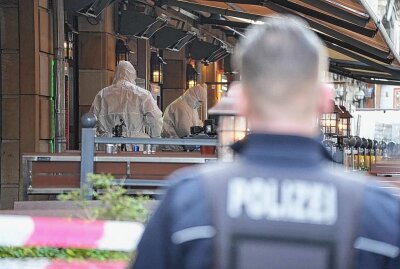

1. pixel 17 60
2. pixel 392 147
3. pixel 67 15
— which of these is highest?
pixel 67 15

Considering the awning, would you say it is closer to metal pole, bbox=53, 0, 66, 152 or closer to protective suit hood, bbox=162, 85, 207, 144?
protective suit hood, bbox=162, 85, 207, 144

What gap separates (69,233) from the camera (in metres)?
3.54

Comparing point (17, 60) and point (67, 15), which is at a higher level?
point (67, 15)

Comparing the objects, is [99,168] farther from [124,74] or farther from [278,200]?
[278,200]

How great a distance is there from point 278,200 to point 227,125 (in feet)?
8.88

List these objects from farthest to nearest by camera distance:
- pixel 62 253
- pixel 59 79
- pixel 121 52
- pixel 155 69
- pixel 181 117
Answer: pixel 155 69 < pixel 121 52 < pixel 181 117 < pixel 59 79 < pixel 62 253

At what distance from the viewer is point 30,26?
33.9 ft

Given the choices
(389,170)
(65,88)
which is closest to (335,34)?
(389,170)

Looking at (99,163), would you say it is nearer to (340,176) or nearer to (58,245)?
(58,245)

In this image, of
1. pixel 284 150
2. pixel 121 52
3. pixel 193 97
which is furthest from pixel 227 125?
pixel 121 52

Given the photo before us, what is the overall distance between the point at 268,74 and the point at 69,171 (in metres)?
5.06

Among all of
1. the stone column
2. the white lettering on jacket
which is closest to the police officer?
the white lettering on jacket

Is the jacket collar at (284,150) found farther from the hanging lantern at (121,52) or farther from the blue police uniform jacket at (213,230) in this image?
the hanging lantern at (121,52)

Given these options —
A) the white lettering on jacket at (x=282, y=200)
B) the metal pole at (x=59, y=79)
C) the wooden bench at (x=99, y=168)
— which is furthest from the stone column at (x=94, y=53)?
the white lettering on jacket at (x=282, y=200)
